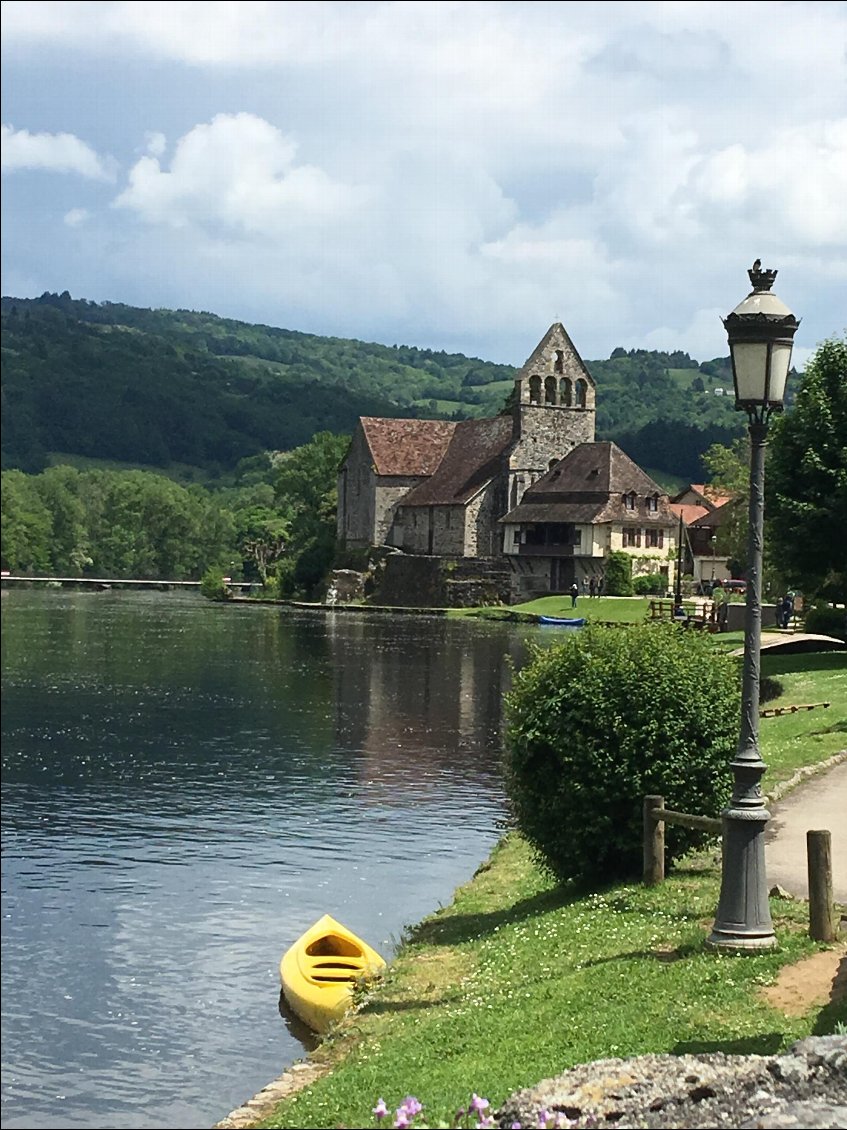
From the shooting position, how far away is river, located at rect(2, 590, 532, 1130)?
50.0 ft

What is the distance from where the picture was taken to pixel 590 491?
334ft

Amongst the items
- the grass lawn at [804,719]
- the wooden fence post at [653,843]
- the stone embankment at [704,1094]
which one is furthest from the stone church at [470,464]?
the stone embankment at [704,1094]

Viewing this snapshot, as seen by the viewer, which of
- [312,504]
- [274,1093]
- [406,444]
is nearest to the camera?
[274,1093]

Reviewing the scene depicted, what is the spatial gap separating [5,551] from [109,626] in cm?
4741

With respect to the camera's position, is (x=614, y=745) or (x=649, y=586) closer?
(x=614, y=745)

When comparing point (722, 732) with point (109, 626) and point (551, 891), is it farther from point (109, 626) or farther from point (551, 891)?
point (109, 626)

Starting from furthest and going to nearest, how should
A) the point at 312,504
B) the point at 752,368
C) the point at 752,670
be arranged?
the point at 312,504
the point at 752,368
the point at 752,670

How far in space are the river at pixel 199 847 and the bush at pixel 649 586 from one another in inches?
1515

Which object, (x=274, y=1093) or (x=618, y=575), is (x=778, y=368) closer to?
(x=274, y=1093)

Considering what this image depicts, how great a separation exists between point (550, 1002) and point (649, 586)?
8427 centimetres

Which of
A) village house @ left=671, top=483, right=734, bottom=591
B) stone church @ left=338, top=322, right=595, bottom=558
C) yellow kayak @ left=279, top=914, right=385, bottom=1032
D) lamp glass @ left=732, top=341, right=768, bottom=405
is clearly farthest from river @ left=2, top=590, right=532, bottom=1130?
village house @ left=671, top=483, right=734, bottom=591

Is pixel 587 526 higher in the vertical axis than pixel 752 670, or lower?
higher

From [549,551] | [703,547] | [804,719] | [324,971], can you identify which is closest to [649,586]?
→ [549,551]

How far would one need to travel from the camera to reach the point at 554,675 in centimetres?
1772
